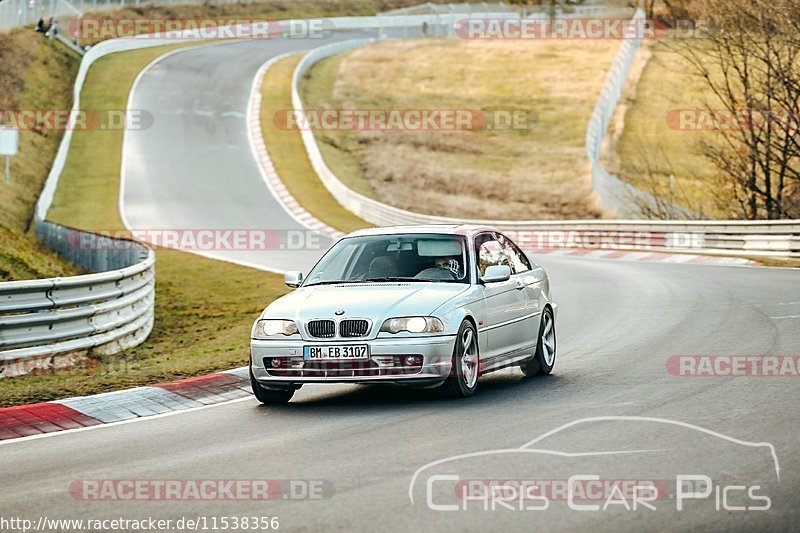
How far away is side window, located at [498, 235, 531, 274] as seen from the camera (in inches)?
496

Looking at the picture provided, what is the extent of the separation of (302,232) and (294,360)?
1132 inches

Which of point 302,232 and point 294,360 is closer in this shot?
point 294,360

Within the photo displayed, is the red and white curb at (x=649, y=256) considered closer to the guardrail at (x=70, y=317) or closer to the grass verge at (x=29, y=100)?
the grass verge at (x=29, y=100)

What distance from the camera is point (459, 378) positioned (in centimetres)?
1061

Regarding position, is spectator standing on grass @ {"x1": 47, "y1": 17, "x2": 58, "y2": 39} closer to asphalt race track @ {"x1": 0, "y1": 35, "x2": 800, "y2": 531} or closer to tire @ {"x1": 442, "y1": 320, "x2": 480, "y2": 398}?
asphalt race track @ {"x1": 0, "y1": 35, "x2": 800, "y2": 531}

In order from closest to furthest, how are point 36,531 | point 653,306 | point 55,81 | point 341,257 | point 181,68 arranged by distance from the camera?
1. point 36,531
2. point 341,257
3. point 653,306
4. point 55,81
5. point 181,68

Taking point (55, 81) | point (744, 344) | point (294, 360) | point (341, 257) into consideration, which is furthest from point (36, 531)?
point (55, 81)

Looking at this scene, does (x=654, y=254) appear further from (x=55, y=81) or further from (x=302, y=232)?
(x=55, y=81)

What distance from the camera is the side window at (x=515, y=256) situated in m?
12.6

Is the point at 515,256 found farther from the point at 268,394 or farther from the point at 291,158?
the point at 291,158

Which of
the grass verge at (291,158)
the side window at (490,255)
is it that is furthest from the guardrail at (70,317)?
the grass verge at (291,158)

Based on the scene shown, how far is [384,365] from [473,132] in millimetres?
52601

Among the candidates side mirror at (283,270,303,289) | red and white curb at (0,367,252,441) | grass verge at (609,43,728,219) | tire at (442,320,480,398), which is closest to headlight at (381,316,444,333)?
tire at (442,320,480,398)

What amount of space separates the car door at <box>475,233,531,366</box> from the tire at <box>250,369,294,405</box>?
176 cm
